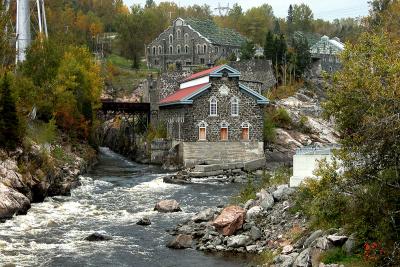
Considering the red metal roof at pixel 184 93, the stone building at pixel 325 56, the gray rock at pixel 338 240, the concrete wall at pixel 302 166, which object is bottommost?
the gray rock at pixel 338 240

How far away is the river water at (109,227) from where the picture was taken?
64.7 feet

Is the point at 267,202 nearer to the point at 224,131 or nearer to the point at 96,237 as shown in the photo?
the point at 96,237

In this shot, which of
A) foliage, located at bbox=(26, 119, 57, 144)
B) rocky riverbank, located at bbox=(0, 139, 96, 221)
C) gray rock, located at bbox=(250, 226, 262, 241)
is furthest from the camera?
foliage, located at bbox=(26, 119, 57, 144)

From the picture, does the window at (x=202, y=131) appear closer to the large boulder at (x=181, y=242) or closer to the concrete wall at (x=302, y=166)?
the concrete wall at (x=302, y=166)

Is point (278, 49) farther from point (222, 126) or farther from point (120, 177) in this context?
point (120, 177)

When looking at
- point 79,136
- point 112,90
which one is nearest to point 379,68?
point 79,136

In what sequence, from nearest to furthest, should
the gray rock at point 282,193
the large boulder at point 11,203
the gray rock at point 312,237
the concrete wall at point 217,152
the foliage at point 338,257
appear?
the foliage at point 338,257 < the gray rock at point 312,237 < the gray rock at point 282,193 < the large boulder at point 11,203 < the concrete wall at point 217,152

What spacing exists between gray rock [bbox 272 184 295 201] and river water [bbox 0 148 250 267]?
455 centimetres

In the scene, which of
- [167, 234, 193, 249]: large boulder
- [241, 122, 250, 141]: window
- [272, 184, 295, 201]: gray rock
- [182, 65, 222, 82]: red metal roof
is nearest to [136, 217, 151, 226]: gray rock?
[167, 234, 193, 249]: large boulder

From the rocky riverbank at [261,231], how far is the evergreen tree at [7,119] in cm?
1083

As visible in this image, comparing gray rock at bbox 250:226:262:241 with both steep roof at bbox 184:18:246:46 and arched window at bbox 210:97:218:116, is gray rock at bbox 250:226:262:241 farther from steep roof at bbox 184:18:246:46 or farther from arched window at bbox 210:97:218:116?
steep roof at bbox 184:18:246:46

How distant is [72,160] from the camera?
40.8 m

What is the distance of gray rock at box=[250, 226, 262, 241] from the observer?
21109 millimetres

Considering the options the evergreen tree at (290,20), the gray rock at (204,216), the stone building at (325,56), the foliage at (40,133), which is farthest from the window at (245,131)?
the evergreen tree at (290,20)
